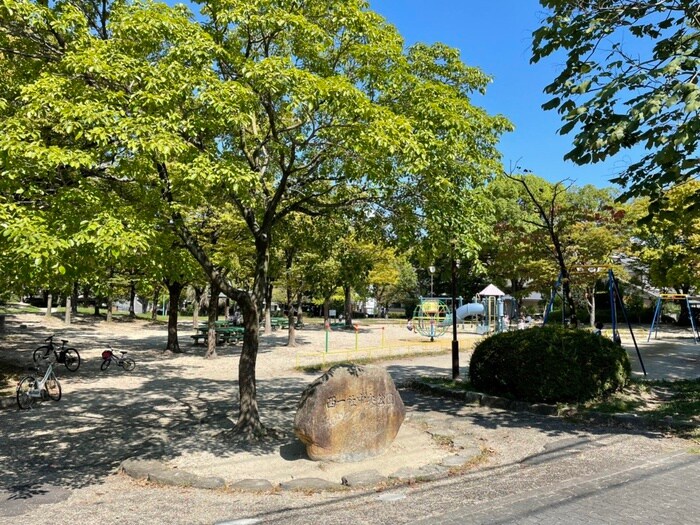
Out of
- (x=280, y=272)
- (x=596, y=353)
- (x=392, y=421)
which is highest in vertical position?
(x=280, y=272)

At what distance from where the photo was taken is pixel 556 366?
9758mm

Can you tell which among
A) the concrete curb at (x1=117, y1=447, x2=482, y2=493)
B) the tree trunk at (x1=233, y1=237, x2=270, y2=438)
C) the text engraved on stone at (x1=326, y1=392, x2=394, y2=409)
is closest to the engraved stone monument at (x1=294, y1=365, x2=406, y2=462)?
the text engraved on stone at (x1=326, y1=392, x2=394, y2=409)

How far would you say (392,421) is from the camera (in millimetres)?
7422

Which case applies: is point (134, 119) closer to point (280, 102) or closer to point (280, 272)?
point (280, 102)

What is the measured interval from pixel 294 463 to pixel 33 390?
7.20m

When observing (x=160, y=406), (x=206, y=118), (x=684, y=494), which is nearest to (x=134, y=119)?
(x=206, y=118)

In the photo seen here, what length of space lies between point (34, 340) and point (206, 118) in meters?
24.0

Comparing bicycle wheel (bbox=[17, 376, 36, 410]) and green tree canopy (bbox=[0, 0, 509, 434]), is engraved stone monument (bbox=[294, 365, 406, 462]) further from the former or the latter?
bicycle wheel (bbox=[17, 376, 36, 410])

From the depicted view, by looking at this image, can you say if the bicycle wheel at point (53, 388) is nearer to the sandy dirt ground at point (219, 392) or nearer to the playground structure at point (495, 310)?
the sandy dirt ground at point (219, 392)

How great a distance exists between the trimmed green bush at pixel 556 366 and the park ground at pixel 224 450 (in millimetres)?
623

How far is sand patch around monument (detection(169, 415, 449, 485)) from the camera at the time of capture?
6.60 meters

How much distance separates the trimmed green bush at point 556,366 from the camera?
31.9 ft

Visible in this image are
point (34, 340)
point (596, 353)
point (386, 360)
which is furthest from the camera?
point (34, 340)

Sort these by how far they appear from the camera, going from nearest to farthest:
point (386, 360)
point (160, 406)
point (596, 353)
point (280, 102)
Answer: point (280, 102), point (596, 353), point (160, 406), point (386, 360)
